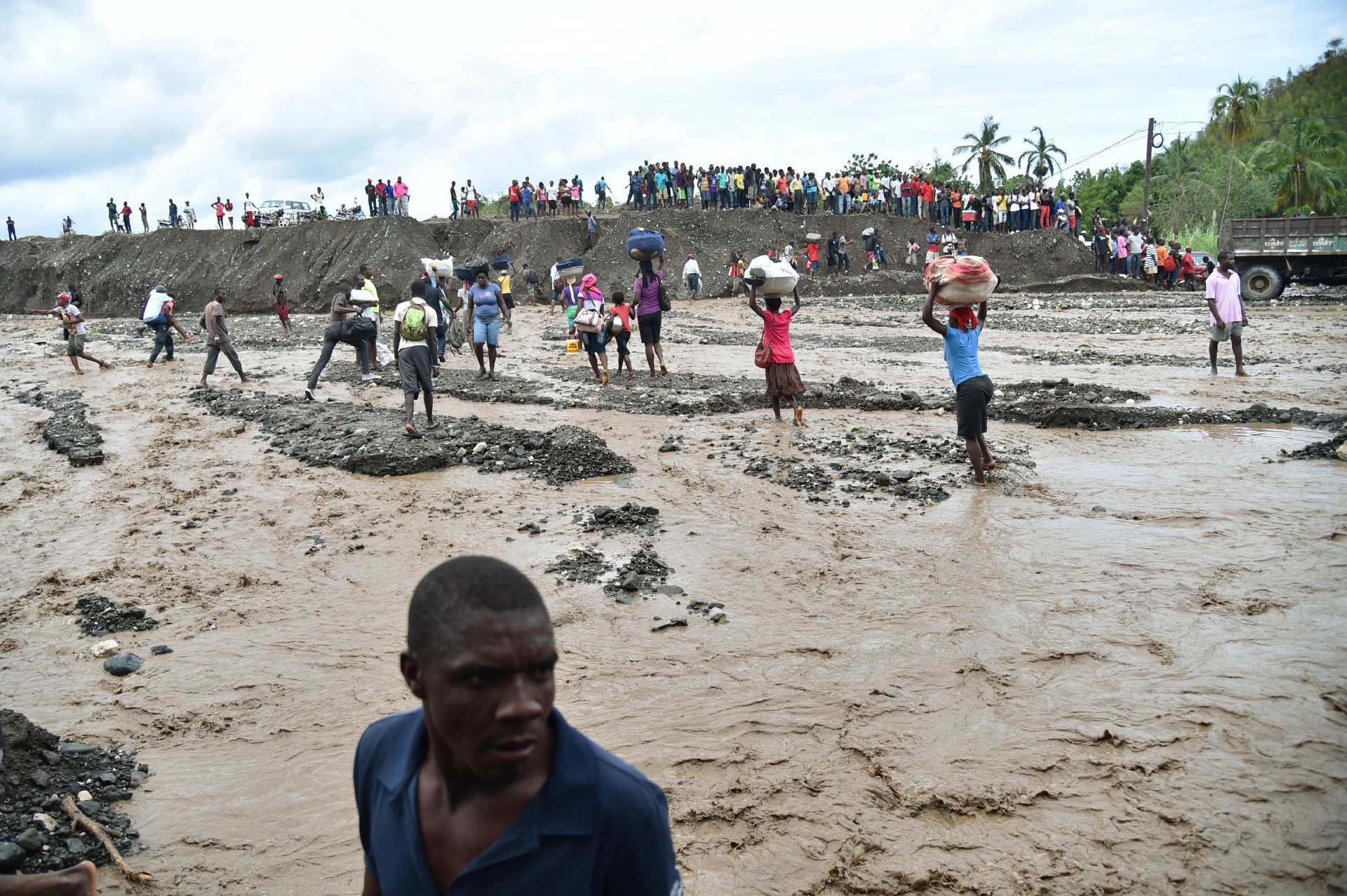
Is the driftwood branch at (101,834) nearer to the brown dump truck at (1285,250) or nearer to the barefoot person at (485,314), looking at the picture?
the barefoot person at (485,314)

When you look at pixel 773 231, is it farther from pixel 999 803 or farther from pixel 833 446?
pixel 999 803

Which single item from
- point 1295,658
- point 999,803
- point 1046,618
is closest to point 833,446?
point 1046,618

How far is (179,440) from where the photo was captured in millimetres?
11250

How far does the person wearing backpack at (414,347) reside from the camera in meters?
Answer: 9.76

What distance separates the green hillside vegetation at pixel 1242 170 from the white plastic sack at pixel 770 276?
1305 inches

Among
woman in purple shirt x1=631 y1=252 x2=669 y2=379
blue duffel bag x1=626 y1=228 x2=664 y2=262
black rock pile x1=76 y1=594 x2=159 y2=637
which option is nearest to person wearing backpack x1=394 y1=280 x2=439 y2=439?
woman in purple shirt x1=631 y1=252 x2=669 y2=379

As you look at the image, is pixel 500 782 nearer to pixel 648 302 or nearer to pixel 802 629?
pixel 802 629

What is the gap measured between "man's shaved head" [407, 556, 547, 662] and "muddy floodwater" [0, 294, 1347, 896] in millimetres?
2164

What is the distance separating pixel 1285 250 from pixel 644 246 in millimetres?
18158

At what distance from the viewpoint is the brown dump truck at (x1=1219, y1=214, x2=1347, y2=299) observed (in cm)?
2206

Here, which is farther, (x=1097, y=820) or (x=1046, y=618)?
(x=1046, y=618)

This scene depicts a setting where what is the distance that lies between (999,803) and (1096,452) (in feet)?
21.2

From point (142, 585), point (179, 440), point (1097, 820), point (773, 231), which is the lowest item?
point (1097, 820)

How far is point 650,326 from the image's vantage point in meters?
13.6
